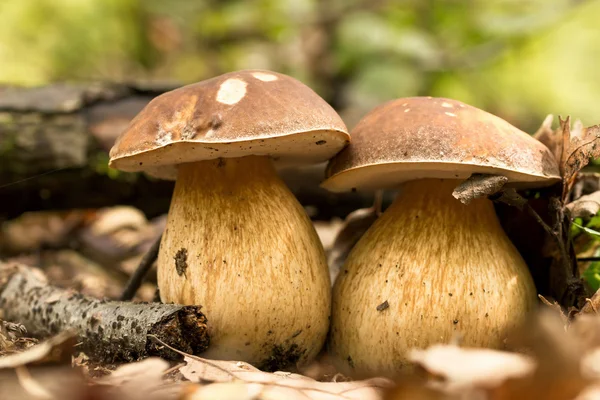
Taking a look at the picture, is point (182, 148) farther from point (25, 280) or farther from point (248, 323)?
point (25, 280)

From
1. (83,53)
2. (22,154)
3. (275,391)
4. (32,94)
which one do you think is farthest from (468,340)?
(83,53)

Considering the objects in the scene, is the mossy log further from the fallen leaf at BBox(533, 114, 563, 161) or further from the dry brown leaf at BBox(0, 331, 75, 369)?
the dry brown leaf at BBox(0, 331, 75, 369)

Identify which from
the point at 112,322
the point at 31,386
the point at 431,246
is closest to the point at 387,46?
the point at 431,246

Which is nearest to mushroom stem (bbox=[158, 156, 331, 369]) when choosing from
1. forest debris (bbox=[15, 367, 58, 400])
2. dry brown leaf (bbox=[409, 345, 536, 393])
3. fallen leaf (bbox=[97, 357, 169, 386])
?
fallen leaf (bbox=[97, 357, 169, 386])

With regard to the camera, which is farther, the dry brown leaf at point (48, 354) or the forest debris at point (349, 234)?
the forest debris at point (349, 234)

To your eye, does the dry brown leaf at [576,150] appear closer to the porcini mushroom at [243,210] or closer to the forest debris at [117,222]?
the porcini mushroom at [243,210]

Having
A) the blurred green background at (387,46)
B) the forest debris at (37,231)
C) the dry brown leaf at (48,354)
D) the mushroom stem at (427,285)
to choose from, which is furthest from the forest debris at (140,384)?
the blurred green background at (387,46)

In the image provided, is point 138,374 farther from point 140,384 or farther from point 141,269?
point 141,269
